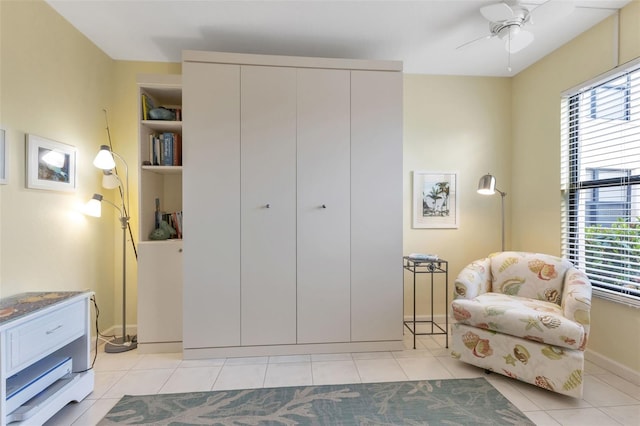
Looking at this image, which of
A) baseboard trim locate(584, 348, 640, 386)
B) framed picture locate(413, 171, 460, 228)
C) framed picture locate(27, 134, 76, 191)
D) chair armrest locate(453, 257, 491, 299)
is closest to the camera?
framed picture locate(27, 134, 76, 191)

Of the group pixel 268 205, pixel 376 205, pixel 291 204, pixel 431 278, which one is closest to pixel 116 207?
pixel 268 205

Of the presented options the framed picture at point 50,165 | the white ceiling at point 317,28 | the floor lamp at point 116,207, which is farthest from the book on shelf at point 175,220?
the white ceiling at point 317,28

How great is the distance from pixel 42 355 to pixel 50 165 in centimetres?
130

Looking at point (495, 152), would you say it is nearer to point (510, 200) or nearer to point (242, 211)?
point (510, 200)

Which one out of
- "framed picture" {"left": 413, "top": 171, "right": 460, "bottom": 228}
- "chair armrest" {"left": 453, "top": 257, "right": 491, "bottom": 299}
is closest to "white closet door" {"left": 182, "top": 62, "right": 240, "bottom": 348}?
"chair armrest" {"left": 453, "top": 257, "right": 491, "bottom": 299}

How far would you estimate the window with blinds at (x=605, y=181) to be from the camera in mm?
2125

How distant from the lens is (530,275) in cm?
249

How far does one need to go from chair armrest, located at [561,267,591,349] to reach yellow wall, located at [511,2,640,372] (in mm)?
403

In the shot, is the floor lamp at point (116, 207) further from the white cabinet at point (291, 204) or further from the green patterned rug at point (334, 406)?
the green patterned rug at point (334, 406)

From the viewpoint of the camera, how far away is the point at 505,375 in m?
2.12

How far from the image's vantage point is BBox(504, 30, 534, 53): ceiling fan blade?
2.14 metres

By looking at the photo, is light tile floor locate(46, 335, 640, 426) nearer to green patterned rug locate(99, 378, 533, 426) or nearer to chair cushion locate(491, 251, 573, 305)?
green patterned rug locate(99, 378, 533, 426)

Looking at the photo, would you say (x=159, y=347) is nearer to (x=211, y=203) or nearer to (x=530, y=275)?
(x=211, y=203)

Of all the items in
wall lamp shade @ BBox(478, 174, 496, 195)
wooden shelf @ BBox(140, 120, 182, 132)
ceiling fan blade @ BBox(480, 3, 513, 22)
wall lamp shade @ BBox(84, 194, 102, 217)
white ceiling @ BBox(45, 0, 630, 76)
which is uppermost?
white ceiling @ BBox(45, 0, 630, 76)
